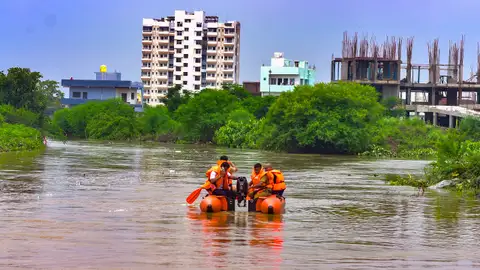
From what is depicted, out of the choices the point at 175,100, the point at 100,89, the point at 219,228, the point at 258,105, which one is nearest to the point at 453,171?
the point at 219,228

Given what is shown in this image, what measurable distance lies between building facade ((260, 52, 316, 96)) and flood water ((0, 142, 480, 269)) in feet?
325

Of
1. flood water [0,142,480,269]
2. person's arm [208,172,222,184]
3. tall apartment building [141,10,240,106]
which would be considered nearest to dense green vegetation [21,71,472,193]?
flood water [0,142,480,269]

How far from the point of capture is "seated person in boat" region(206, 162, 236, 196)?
2288 cm

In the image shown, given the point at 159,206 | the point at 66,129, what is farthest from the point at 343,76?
the point at 159,206

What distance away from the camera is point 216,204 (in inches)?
910

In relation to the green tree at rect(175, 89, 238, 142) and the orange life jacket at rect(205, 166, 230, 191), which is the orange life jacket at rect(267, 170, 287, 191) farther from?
the green tree at rect(175, 89, 238, 142)

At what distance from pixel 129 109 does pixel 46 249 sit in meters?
86.2

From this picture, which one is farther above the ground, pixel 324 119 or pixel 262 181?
pixel 324 119

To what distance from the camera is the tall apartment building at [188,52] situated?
169500 millimetres

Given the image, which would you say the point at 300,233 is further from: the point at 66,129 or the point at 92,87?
the point at 92,87

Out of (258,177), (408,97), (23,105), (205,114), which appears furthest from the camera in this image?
(408,97)

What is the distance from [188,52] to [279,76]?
37161 mm

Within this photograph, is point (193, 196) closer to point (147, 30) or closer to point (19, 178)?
point (19, 178)

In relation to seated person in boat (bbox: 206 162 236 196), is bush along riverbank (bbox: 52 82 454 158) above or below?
above
